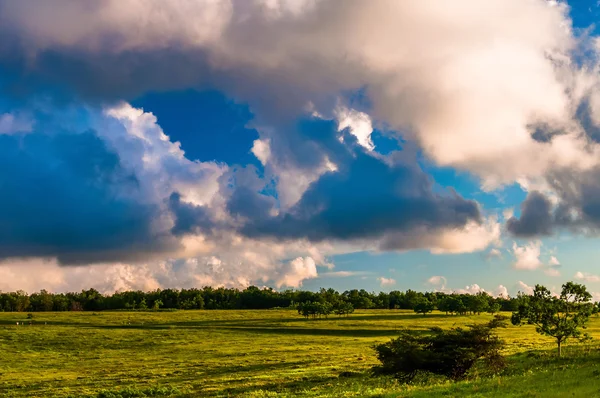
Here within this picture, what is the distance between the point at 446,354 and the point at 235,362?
47.0 meters

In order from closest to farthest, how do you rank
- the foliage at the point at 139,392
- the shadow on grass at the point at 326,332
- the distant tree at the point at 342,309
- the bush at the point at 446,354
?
the bush at the point at 446,354 < the foliage at the point at 139,392 < the shadow on grass at the point at 326,332 < the distant tree at the point at 342,309

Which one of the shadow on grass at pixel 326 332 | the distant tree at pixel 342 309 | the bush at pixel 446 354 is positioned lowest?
the shadow on grass at pixel 326 332

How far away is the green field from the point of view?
102 feet

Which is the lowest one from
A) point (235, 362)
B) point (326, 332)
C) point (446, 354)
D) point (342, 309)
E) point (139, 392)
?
point (326, 332)

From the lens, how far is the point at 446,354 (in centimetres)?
4281

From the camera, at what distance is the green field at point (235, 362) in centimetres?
3114

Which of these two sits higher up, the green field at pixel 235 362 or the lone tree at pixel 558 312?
the lone tree at pixel 558 312

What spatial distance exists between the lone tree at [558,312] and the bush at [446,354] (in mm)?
14468

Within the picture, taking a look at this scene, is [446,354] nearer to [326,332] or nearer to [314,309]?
[326,332]

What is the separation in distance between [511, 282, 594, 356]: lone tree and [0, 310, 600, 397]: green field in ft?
9.10

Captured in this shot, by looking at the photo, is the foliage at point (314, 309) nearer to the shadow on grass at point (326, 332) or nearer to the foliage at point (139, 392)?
the shadow on grass at point (326, 332)

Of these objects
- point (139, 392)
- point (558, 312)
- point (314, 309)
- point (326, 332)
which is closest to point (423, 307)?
point (314, 309)

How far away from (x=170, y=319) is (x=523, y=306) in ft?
461

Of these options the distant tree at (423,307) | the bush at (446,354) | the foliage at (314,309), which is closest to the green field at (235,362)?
the bush at (446,354)
